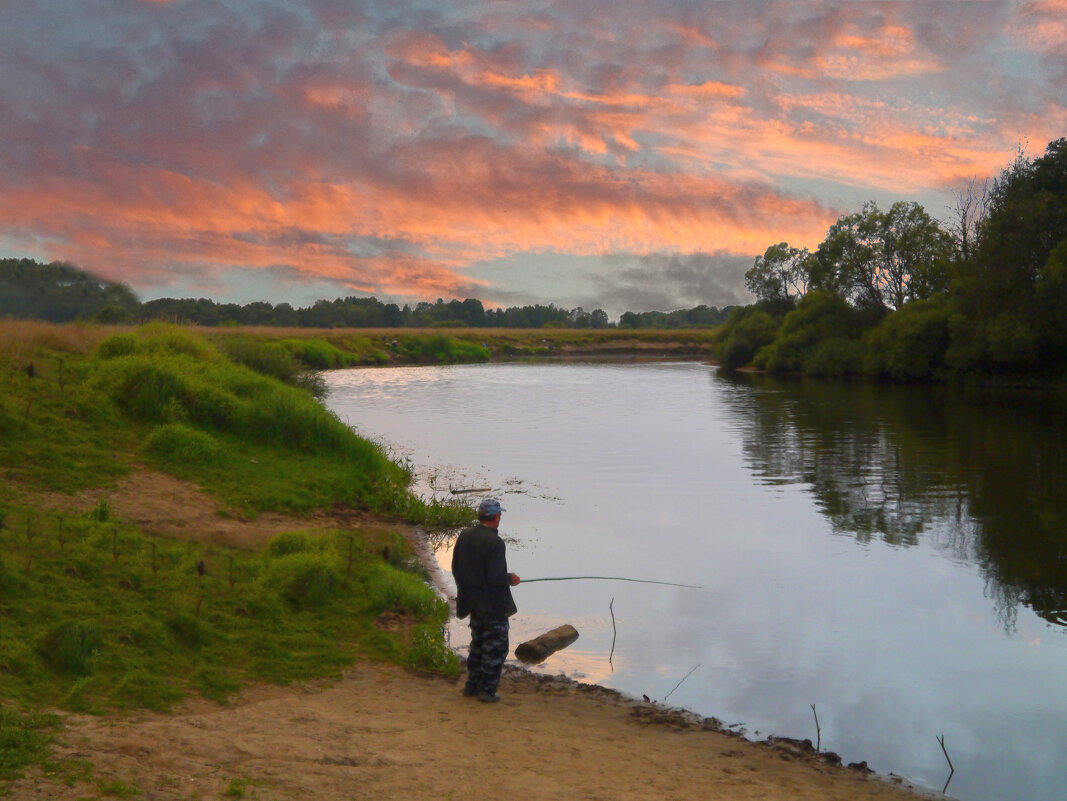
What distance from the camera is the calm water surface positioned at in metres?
8.58

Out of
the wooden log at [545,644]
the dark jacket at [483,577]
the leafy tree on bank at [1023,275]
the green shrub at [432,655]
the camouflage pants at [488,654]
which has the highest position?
the leafy tree on bank at [1023,275]

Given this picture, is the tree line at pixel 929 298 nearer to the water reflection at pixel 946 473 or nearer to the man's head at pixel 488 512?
the water reflection at pixel 946 473

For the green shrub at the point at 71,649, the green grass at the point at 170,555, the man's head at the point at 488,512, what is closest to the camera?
the green shrub at the point at 71,649

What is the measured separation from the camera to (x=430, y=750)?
661 cm

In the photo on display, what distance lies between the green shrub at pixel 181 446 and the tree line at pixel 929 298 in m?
43.1

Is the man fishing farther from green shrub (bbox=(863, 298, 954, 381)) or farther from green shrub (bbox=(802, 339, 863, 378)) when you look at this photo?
green shrub (bbox=(802, 339, 863, 378))

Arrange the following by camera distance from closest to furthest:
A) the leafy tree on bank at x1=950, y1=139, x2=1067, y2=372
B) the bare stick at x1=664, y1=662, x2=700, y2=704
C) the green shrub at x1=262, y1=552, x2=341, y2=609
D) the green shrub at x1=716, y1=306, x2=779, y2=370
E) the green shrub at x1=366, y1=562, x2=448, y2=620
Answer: the bare stick at x1=664, y1=662, x2=700, y2=704
the green shrub at x1=262, y1=552, x2=341, y2=609
the green shrub at x1=366, y1=562, x2=448, y2=620
the leafy tree on bank at x1=950, y1=139, x2=1067, y2=372
the green shrub at x1=716, y1=306, x2=779, y2=370

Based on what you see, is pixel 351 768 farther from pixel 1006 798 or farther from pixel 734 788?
pixel 1006 798

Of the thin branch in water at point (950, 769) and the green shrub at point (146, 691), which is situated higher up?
the green shrub at point (146, 691)

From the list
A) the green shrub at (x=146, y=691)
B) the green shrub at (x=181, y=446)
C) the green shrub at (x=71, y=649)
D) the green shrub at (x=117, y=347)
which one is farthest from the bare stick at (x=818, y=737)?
the green shrub at (x=117, y=347)

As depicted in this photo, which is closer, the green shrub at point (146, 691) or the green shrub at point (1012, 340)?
the green shrub at point (146, 691)

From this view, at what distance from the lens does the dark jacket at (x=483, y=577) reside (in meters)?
8.17

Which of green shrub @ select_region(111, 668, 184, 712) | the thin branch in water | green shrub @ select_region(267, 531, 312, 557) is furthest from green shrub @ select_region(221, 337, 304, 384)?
the thin branch in water

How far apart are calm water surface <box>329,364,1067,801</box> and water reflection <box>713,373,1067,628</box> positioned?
0.08 metres
